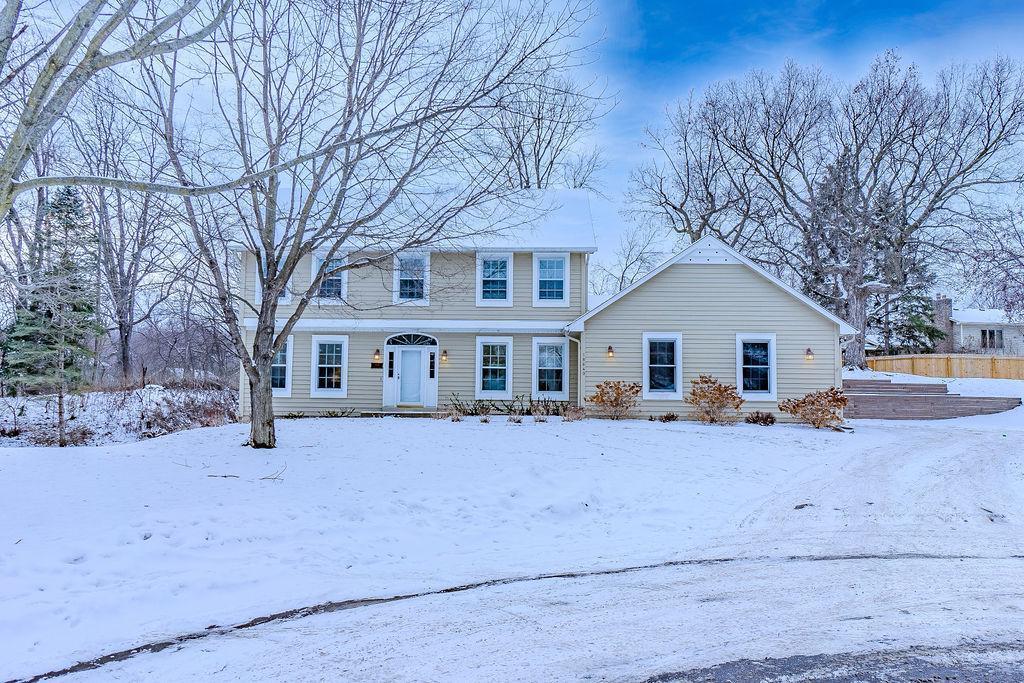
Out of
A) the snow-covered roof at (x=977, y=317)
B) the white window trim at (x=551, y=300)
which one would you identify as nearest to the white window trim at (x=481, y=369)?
the white window trim at (x=551, y=300)

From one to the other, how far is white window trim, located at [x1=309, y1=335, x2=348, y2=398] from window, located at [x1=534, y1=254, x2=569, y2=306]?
18.3ft

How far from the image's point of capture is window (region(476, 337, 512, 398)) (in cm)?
1650

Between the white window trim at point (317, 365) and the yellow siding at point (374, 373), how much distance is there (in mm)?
86

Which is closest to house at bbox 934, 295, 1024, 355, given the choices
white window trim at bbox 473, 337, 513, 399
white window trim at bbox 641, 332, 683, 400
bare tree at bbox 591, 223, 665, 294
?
bare tree at bbox 591, 223, 665, 294

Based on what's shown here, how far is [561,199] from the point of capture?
745 inches

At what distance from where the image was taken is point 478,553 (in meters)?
5.46

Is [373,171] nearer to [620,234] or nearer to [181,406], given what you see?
[181,406]

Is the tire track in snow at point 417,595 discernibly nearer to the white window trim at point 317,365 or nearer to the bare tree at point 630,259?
the white window trim at point 317,365

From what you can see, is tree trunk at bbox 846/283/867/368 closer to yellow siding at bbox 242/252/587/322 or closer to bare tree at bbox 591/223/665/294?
bare tree at bbox 591/223/665/294

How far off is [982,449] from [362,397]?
14.0 meters

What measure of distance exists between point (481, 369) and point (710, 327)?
6192 mm

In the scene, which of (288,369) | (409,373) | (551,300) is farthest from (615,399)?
(288,369)

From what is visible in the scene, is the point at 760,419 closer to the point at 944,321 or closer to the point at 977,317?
the point at 944,321

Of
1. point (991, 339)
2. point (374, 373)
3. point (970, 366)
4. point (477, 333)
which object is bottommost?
point (374, 373)
